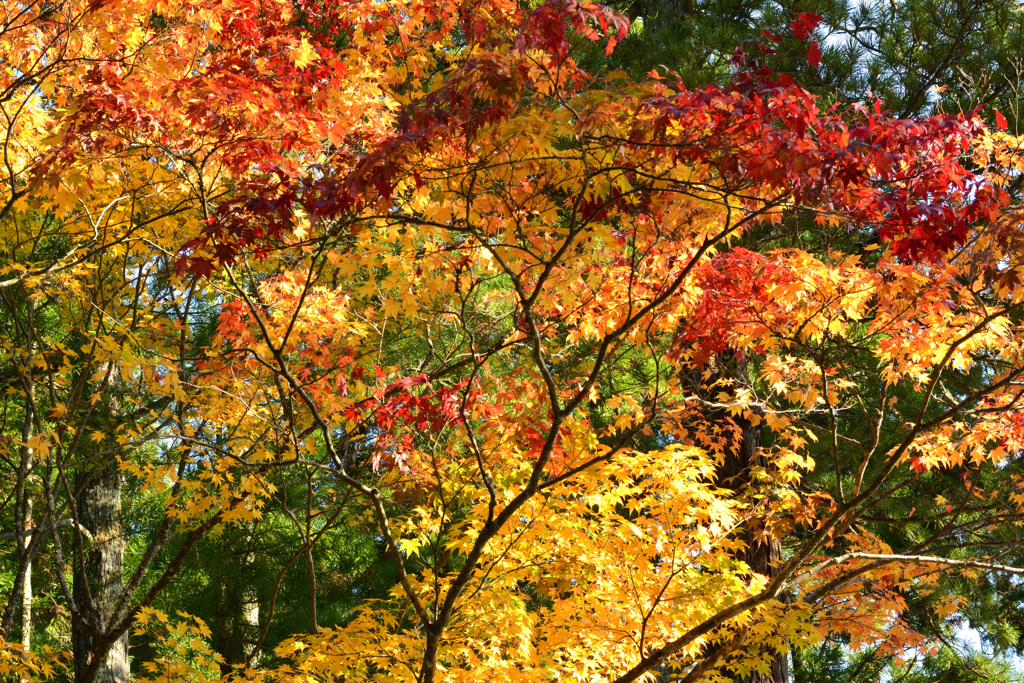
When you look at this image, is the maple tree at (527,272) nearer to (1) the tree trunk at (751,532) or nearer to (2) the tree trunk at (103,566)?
(1) the tree trunk at (751,532)

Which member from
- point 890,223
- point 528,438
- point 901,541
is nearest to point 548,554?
point 528,438

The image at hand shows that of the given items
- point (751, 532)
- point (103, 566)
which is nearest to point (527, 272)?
point (751, 532)

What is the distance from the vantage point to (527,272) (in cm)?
461

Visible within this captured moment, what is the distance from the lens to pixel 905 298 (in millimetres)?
4461

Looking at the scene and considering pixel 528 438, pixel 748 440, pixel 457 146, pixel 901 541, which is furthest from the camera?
pixel 901 541

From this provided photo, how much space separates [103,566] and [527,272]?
5.48 m

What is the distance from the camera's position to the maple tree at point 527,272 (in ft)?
10.1

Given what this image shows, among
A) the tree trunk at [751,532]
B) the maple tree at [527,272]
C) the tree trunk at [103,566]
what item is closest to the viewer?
the maple tree at [527,272]

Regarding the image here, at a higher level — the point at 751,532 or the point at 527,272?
the point at 527,272

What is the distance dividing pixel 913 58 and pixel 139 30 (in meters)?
6.40

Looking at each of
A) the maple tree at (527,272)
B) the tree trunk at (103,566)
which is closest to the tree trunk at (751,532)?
the maple tree at (527,272)

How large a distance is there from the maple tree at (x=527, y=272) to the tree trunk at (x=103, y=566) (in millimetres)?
903

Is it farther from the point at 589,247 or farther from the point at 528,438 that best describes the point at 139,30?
the point at 528,438

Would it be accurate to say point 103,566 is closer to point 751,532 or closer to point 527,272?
point 527,272
